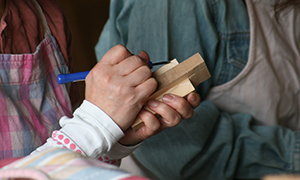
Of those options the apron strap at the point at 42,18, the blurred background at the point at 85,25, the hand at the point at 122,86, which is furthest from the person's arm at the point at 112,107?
the blurred background at the point at 85,25

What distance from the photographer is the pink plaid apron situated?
45cm

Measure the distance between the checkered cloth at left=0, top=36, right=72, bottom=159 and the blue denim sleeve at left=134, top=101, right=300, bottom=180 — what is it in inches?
9.9

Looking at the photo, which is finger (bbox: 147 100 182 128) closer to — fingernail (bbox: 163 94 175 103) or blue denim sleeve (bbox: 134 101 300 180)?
fingernail (bbox: 163 94 175 103)

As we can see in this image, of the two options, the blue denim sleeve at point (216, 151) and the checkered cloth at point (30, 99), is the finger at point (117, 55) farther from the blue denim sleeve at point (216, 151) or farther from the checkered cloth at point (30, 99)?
the blue denim sleeve at point (216, 151)

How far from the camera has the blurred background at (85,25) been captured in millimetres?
975

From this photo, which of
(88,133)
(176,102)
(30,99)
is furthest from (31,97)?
(176,102)

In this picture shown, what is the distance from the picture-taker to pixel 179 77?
419 millimetres

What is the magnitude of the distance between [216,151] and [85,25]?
0.70 meters

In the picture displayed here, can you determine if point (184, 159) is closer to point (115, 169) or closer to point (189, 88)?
point (189, 88)

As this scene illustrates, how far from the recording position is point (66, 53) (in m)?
0.57

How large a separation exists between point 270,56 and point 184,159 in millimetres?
381

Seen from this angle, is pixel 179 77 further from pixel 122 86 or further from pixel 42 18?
pixel 42 18

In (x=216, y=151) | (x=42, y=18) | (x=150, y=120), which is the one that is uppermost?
(x=42, y=18)

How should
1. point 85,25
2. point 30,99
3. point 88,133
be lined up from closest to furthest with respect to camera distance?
point 88,133 → point 30,99 → point 85,25
